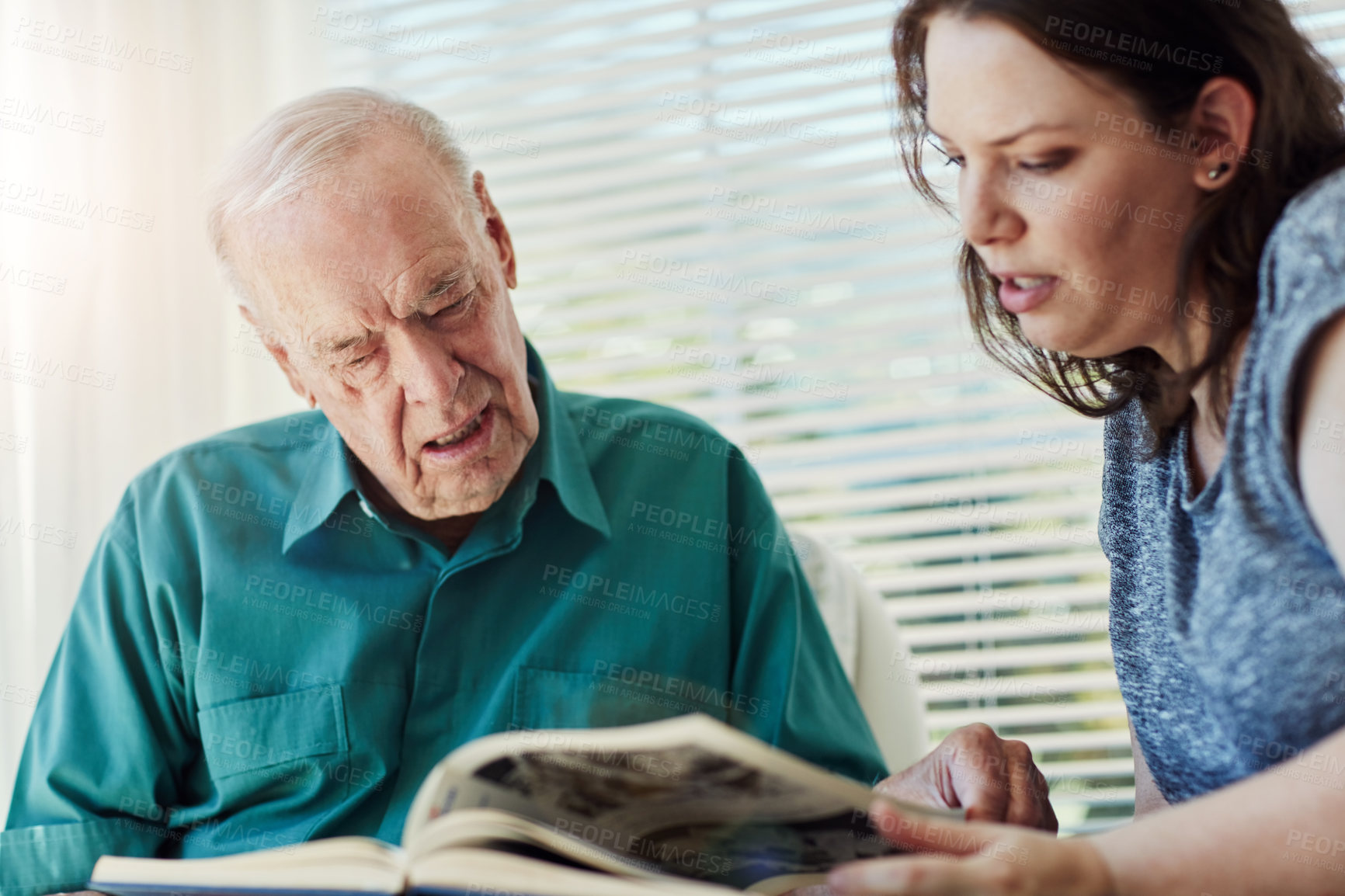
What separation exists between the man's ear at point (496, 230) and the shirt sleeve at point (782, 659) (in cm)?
38

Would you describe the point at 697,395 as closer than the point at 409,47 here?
Yes

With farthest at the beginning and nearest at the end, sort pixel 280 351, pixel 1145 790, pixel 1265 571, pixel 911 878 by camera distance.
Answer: pixel 280 351, pixel 1145 790, pixel 1265 571, pixel 911 878

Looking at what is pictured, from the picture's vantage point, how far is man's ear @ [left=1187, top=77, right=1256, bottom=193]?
81 centimetres

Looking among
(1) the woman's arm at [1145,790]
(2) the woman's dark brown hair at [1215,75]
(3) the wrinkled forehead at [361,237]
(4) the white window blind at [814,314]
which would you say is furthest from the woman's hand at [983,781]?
(4) the white window blind at [814,314]

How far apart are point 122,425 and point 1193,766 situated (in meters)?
1.92

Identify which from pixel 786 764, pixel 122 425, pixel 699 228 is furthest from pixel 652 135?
pixel 786 764

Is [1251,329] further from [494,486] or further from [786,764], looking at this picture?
[494,486]

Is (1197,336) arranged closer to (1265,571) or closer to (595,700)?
(1265,571)

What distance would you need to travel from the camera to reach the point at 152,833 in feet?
4.02

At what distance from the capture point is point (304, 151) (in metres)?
1.18

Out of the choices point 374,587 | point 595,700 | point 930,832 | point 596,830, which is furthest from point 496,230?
point 930,832

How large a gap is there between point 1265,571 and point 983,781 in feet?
0.95

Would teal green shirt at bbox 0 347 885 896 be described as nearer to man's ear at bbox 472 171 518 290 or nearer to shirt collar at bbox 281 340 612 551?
shirt collar at bbox 281 340 612 551

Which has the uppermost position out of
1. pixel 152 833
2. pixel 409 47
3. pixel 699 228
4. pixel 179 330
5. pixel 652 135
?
pixel 409 47
